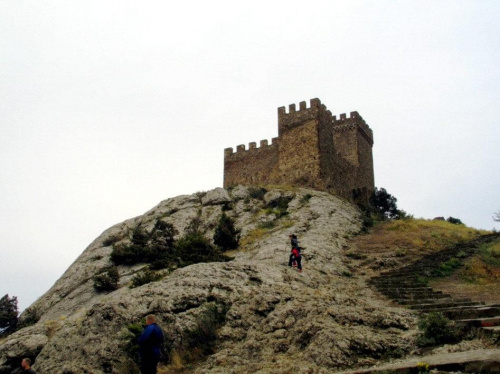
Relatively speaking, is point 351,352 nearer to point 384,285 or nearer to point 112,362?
point 112,362

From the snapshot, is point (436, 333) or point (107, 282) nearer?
point (436, 333)

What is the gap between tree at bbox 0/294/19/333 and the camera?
76.5 ft

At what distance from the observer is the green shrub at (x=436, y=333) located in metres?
9.77

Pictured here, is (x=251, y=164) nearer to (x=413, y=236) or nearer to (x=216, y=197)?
(x=216, y=197)

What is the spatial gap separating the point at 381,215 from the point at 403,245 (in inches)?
397

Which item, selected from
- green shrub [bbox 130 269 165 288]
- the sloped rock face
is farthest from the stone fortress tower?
green shrub [bbox 130 269 165 288]

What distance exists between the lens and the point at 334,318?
1202 cm

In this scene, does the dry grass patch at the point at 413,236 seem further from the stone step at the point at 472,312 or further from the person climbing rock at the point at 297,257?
the stone step at the point at 472,312

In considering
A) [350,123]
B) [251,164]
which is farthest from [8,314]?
[350,123]

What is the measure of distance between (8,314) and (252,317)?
15194 mm

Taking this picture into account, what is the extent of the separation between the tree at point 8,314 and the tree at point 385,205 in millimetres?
22217

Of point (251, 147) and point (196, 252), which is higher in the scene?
point (251, 147)

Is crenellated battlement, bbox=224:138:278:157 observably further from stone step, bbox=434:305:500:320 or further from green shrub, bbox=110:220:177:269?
stone step, bbox=434:305:500:320

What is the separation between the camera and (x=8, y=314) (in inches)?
927
